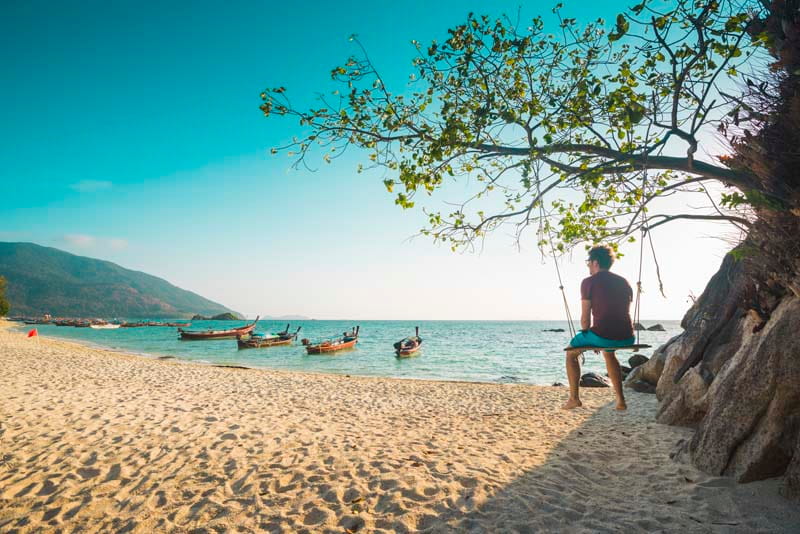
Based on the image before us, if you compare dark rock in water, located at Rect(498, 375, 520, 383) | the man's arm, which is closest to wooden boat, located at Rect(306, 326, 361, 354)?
dark rock in water, located at Rect(498, 375, 520, 383)

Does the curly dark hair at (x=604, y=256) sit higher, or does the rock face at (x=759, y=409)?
the curly dark hair at (x=604, y=256)

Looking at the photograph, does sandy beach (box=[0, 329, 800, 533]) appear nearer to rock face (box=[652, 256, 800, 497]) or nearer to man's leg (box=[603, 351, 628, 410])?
rock face (box=[652, 256, 800, 497])

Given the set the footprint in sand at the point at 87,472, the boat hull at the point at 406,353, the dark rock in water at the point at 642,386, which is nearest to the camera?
the footprint in sand at the point at 87,472

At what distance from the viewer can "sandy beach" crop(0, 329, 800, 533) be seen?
3266mm

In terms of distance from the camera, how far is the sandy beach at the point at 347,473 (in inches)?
129

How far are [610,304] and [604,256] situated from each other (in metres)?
0.68

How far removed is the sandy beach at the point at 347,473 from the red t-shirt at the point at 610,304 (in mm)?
1575

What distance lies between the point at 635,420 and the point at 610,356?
2526 mm

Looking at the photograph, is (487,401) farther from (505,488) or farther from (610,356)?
(505,488)

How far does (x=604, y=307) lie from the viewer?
520 centimetres

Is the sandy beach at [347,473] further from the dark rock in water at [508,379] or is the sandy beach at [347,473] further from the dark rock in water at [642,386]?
the dark rock in water at [508,379]

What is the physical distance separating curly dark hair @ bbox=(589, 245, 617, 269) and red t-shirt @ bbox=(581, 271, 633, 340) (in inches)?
4.9

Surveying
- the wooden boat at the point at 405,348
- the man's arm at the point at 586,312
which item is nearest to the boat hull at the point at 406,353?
the wooden boat at the point at 405,348

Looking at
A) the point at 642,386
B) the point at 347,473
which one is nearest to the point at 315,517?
the point at 347,473
